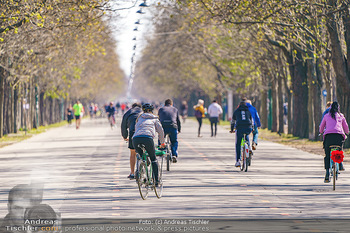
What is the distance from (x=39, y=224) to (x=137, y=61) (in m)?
101

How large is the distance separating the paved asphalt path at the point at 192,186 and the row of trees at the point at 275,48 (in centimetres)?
420

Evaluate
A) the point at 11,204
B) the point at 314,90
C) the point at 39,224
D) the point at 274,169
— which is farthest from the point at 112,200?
the point at 314,90

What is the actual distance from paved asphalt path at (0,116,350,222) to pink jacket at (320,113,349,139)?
3.37 feet

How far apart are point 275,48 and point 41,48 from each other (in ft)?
36.5

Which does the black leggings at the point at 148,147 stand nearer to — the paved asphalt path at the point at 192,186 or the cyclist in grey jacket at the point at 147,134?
the cyclist in grey jacket at the point at 147,134

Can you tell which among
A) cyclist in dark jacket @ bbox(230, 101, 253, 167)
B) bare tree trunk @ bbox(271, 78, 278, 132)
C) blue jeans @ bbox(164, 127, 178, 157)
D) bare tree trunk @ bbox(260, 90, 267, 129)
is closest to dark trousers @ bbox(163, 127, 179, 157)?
blue jeans @ bbox(164, 127, 178, 157)

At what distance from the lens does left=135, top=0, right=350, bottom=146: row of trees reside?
27.4 meters

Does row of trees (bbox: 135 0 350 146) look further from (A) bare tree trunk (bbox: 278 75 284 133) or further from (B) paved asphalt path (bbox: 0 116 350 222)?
(B) paved asphalt path (bbox: 0 116 350 222)

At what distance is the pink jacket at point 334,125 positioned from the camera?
1683 cm

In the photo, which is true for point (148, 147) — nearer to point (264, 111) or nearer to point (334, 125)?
point (334, 125)

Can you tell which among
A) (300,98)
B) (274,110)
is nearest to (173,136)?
(300,98)

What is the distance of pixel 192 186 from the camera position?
16297mm

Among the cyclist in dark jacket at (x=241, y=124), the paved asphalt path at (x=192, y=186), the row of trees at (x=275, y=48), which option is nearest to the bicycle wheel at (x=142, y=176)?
the paved asphalt path at (x=192, y=186)

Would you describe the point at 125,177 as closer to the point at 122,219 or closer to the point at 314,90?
the point at 122,219
